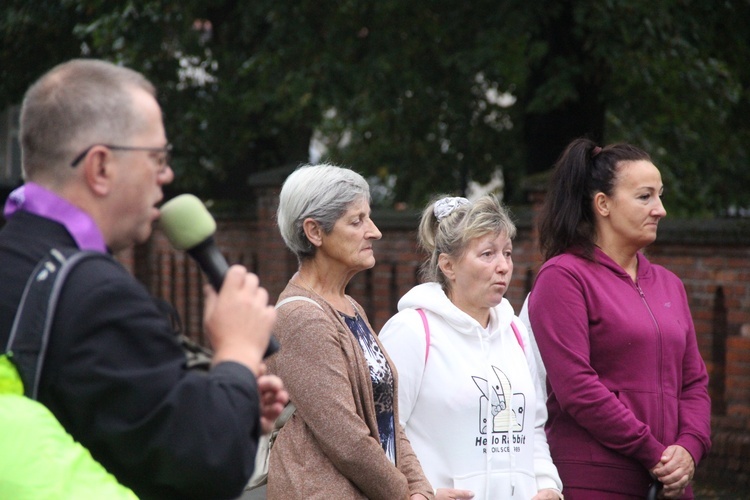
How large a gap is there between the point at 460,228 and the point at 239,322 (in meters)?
2.06

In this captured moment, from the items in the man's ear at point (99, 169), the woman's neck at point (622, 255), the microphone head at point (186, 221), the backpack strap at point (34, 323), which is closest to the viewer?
the backpack strap at point (34, 323)

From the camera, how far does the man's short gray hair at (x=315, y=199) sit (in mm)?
3502

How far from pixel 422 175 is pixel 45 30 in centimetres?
500

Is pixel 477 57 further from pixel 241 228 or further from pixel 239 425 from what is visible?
pixel 239 425

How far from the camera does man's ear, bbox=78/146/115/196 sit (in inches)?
71.9

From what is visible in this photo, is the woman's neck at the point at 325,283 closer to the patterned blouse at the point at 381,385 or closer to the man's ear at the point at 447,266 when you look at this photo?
the patterned blouse at the point at 381,385

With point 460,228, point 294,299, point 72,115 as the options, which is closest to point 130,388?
point 72,115

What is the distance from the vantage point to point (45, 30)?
499 inches

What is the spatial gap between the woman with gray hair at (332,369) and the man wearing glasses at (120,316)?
1177 millimetres

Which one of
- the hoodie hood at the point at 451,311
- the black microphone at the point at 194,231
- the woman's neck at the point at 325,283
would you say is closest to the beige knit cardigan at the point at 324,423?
the woman's neck at the point at 325,283

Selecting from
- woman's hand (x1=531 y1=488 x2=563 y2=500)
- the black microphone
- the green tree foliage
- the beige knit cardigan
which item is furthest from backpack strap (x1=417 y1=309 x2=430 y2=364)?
the green tree foliage

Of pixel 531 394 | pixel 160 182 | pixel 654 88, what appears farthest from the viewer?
pixel 654 88

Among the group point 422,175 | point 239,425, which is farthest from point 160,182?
point 422,175

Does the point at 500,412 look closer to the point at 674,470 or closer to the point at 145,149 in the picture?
the point at 674,470
